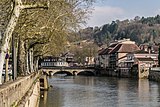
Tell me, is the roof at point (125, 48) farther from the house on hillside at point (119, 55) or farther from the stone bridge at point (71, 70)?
the stone bridge at point (71, 70)

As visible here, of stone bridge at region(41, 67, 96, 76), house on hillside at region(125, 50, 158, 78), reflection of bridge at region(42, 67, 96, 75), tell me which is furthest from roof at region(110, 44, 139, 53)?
reflection of bridge at region(42, 67, 96, 75)

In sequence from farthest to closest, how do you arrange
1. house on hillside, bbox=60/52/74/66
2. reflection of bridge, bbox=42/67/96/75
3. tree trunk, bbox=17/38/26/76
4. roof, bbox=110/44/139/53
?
house on hillside, bbox=60/52/74/66, roof, bbox=110/44/139/53, reflection of bridge, bbox=42/67/96/75, tree trunk, bbox=17/38/26/76

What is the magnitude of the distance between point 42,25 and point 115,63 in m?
107

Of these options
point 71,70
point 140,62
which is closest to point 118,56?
point 71,70

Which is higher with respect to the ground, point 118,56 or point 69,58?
point 69,58

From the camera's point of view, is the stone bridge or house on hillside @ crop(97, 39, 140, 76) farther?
the stone bridge

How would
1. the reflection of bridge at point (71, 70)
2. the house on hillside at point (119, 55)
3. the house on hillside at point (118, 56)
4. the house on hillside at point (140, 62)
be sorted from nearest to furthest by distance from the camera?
the house on hillside at point (140, 62), the house on hillside at point (118, 56), the house on hillside at point (119, 55), the reflection of bridge at point (71, 70)

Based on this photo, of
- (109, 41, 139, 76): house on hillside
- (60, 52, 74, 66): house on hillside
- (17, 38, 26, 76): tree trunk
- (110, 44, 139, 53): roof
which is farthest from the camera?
(60, 52, 74, 66): house on hillside

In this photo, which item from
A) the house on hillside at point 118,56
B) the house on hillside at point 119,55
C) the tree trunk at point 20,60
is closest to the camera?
the tree trunk at point 20,60

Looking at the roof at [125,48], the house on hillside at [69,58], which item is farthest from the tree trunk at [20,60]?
the house on hillside at [69,58]

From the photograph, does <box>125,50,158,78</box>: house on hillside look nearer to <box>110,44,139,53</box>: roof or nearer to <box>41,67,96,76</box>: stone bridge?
<box>110,44,139,53</box>: roof

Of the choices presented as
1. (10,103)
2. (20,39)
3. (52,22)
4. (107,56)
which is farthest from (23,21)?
(107,56)

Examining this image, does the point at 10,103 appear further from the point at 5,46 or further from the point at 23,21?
the point at 23,21

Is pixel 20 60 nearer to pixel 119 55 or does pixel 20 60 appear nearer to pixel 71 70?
pixel 71 70
